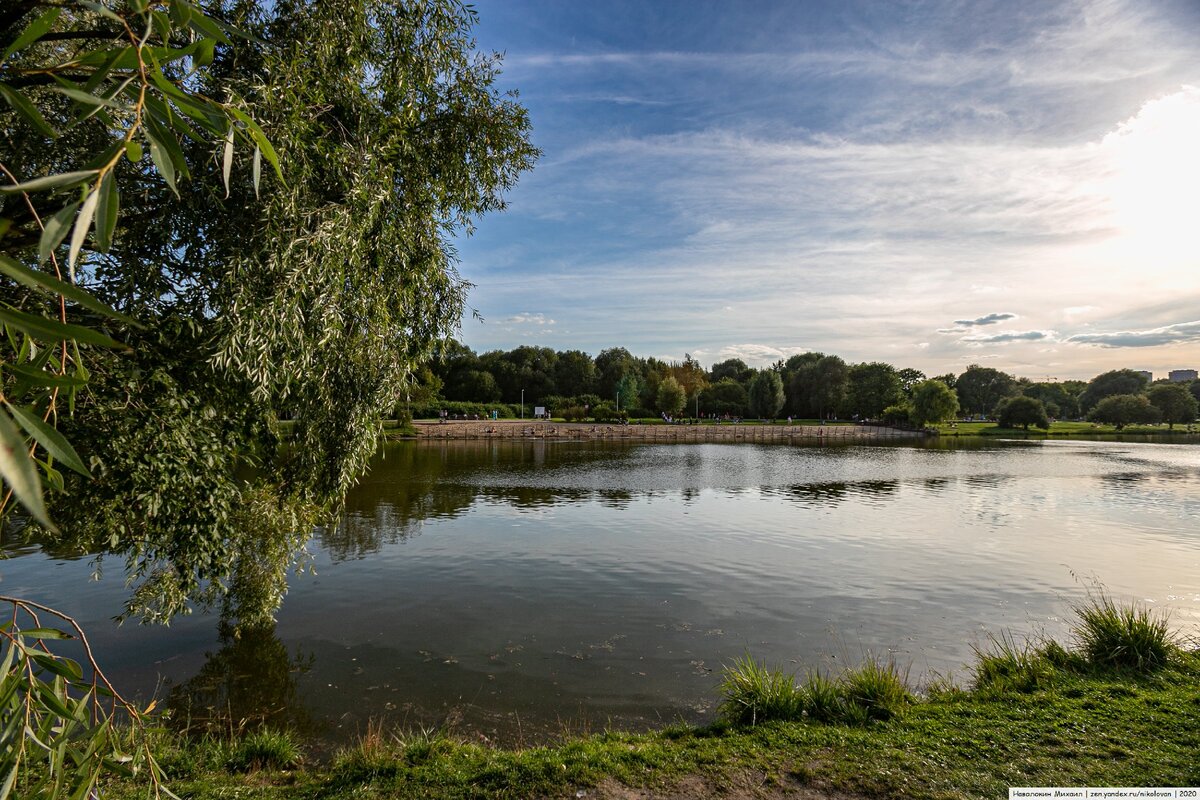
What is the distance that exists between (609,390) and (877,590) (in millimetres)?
103083

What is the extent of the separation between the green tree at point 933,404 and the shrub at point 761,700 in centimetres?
10175

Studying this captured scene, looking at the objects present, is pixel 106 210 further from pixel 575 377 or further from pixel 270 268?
pixel 575 377

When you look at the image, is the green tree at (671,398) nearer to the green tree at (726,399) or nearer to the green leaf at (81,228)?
the green tree at (726,399)

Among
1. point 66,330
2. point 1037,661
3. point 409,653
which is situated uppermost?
point 66,330

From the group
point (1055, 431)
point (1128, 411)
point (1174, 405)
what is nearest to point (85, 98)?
point (1055, 431)

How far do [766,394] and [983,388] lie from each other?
7286 cm

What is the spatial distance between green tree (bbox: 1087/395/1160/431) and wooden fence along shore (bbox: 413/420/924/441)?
45.0 metres

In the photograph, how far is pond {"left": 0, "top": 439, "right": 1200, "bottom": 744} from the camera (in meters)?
9.73

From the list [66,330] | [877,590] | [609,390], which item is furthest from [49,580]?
[609,390]

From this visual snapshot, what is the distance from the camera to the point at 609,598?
14312mm

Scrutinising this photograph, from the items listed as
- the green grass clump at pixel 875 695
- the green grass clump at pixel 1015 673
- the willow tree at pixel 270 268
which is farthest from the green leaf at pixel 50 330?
the green grass clump at pixel 1015 673

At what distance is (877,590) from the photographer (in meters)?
14.9

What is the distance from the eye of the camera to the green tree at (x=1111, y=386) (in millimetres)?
131875

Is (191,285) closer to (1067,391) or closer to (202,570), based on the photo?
(202,570)
